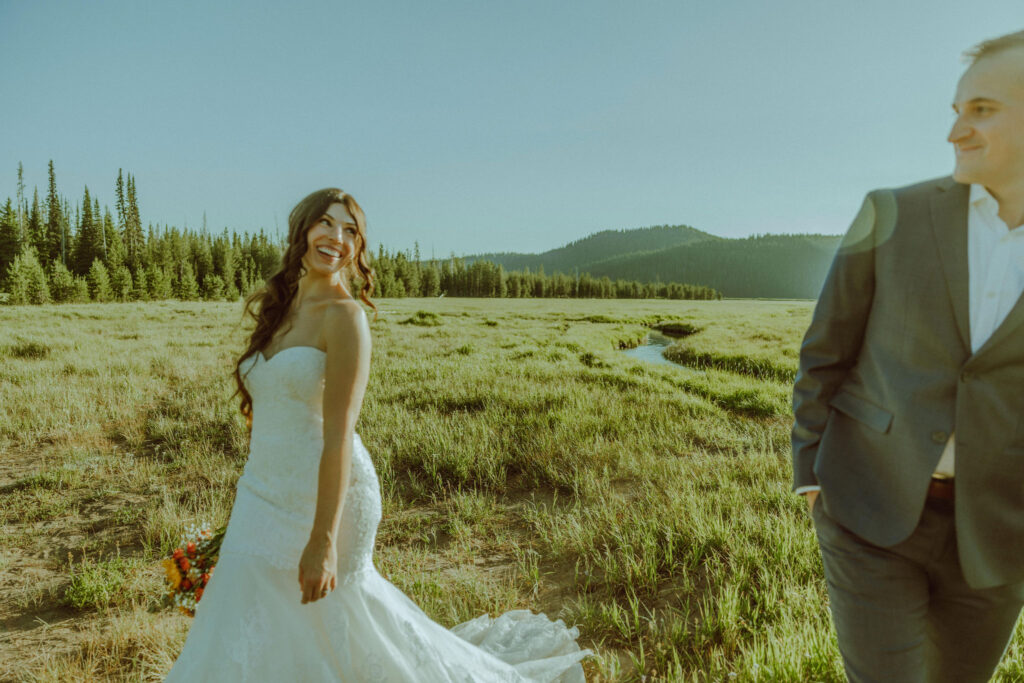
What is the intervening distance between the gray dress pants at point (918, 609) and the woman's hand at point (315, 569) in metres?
1.98

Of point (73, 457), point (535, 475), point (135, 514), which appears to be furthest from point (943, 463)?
point (73, 457)

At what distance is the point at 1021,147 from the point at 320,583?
A: 2.95 metres

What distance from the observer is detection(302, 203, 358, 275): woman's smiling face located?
2.55m

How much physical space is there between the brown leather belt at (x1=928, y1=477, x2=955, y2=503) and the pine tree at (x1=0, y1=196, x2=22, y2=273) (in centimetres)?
7316

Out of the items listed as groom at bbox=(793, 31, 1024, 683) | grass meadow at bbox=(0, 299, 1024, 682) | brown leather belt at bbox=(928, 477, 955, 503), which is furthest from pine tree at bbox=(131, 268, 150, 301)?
brown leather belt at bbox=(928, 477, 955, 503)

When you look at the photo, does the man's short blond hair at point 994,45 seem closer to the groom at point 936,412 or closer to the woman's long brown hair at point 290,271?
the groom at point 936,412

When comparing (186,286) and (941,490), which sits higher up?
(186,286)

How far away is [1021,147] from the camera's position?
1.69 m

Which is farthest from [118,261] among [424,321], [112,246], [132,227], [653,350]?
[653,350]

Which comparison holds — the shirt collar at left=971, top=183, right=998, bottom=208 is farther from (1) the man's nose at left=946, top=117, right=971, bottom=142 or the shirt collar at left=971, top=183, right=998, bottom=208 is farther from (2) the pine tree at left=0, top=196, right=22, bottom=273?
(2) the pine tree at left=0, top=196, right=22, bottom=273

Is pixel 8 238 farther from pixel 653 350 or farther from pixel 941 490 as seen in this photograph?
pixel 941 490

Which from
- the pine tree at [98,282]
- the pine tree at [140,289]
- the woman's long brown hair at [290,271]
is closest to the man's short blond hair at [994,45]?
the woman's long brown hair at [290,271]

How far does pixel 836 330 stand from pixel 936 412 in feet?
1.34

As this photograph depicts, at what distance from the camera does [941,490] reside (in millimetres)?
1830
